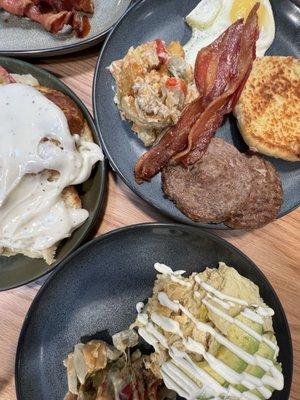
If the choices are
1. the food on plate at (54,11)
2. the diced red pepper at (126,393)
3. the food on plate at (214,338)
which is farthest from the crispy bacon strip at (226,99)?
the diced red pepper at (126,393)

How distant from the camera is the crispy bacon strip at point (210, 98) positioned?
156 centimetres

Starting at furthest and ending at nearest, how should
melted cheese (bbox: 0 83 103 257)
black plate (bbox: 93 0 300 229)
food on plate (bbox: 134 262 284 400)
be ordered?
black plate (bbox: 93 0 300 229) → melted cheese (bbox: 0 83 103 257) → food on plate (bbox: 134 262 284 400)

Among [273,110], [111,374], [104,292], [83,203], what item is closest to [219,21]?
[273,110]

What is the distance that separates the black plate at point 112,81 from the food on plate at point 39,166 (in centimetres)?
9

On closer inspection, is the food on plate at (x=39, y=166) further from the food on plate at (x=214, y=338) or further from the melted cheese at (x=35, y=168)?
the food on plate at (x=214, y=338)

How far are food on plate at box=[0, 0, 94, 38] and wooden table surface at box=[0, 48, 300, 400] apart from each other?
529mm

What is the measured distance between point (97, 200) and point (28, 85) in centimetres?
43

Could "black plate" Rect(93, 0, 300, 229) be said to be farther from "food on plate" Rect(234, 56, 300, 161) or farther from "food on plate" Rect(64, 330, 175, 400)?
"food on plate" Rect(64, 330, 175, 400)

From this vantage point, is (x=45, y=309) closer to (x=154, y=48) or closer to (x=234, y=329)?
(x=234, y=329)

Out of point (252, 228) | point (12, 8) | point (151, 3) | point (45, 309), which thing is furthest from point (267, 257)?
point (12, 8)

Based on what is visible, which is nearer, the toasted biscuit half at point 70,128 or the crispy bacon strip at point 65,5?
the toasted biscuit half at point 70,128

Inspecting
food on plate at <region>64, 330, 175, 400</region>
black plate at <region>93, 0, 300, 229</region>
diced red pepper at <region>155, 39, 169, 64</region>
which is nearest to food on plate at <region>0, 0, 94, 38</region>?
black plate at <region>93, 0, 300, 229</region>

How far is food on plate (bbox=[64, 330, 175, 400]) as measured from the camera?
1.50 m

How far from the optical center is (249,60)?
1.57m
